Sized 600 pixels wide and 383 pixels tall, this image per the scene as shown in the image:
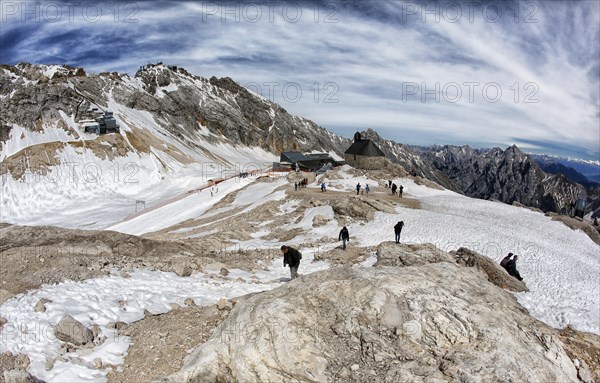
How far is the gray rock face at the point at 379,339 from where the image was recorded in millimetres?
8055

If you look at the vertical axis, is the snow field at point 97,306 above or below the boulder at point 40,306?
below

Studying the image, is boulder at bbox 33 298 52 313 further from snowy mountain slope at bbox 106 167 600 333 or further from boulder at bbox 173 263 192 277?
snowy mountain slope at bbox 106 167 600 333

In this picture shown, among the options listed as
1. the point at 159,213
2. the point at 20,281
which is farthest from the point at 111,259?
the point at 159,213

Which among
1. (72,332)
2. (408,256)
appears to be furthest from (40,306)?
(408,256)

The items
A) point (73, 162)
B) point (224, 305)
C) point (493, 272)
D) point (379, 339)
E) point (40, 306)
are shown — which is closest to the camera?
point (379, 339)

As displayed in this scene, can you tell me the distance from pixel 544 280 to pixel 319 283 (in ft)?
57.1

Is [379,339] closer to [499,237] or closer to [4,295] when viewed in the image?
[4,295]

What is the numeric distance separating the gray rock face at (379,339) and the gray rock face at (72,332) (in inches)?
132

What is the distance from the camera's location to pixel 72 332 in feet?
34.0

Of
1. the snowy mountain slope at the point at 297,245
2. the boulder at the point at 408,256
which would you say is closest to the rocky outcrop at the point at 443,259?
the boulder at the point at 408,256

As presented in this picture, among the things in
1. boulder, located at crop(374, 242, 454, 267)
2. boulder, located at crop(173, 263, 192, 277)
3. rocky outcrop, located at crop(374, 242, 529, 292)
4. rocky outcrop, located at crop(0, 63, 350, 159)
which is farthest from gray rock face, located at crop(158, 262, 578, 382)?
rocky outcrop, located at crop(0, 63, 350, 159)

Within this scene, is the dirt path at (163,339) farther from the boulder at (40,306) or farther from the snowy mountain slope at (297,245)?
the boulder at (40,306)

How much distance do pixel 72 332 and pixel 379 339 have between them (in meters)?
8.15

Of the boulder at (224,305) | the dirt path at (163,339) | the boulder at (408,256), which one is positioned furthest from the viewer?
the boulder at (408,256)
